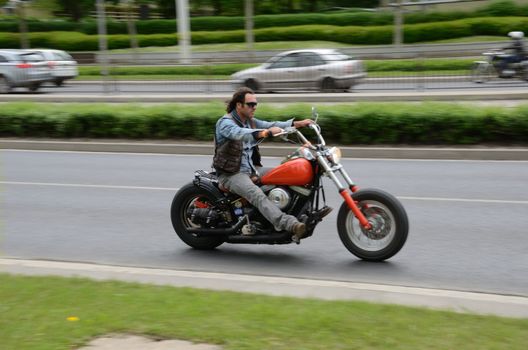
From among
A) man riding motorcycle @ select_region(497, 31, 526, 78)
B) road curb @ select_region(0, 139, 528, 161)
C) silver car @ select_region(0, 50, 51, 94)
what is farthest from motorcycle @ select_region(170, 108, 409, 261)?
silver car @ select_region(0, 50, 51, 94)

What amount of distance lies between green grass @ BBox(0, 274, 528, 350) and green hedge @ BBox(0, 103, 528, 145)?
9551 mm

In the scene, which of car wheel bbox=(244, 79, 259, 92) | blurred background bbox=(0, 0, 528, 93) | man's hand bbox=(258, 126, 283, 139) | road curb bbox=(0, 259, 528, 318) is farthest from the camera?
car wheel bbox=(244, 79, 259, 92)

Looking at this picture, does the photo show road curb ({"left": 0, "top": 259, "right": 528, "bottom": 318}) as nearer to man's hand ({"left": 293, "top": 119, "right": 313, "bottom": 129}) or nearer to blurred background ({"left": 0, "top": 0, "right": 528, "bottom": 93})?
man's hand ({"left": 293, "top": 119, "right": 313, "bottom": 129})

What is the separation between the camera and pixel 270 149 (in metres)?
14.4

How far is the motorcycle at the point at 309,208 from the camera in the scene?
6.62m

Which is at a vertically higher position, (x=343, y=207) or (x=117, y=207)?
(x=343, y=207)

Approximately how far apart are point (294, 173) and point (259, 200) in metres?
0.44

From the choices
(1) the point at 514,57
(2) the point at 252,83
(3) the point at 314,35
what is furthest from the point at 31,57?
(3) the point at 314,35

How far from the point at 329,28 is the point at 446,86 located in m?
27.5

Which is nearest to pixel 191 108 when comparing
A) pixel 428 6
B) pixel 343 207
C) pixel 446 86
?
pixel 446 86

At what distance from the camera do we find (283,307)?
193 inches

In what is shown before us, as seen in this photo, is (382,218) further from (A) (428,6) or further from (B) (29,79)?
(A) (428,6)

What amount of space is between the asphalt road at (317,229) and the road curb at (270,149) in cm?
42

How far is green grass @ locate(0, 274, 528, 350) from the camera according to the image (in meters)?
4.17
